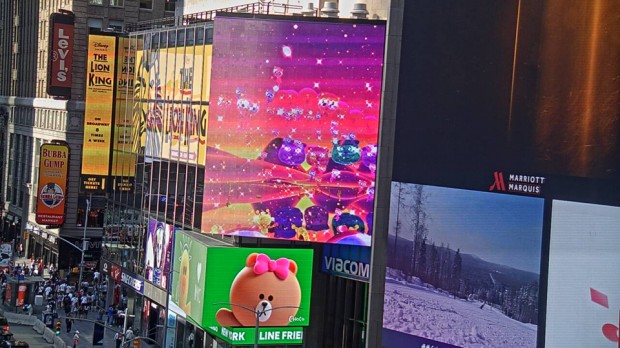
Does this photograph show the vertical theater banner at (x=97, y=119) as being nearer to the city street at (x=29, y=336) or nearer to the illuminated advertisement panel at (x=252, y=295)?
the city street at (x=29, y=336)

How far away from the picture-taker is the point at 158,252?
74.6m

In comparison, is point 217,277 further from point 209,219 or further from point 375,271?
point 375,271

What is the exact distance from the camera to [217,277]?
201 feet

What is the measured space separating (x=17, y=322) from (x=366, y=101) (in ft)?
123

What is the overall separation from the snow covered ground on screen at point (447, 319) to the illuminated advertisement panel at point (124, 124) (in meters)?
35.2

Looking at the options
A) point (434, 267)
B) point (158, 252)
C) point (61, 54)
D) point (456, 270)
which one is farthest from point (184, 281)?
point (61, 54)

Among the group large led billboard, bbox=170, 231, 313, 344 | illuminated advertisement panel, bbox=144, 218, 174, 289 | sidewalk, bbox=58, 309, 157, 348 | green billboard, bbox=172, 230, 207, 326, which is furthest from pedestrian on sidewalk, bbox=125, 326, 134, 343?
large led billboard, bbox=170, 231, 313, 344

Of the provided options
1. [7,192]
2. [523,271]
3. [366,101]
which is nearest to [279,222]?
[366,101]

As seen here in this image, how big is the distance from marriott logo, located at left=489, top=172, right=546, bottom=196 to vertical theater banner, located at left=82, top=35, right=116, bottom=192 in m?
47.5

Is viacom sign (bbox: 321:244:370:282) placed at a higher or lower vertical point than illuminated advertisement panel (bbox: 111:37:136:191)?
lower

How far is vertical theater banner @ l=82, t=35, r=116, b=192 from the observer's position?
8931 centimetres

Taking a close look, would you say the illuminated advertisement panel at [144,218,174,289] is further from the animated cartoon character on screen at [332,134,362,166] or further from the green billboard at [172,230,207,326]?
the animated cartoon character on screen at [332,134,362,166]

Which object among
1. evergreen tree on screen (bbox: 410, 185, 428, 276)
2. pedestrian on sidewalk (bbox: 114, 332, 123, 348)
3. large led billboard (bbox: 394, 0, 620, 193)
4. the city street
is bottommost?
the city street

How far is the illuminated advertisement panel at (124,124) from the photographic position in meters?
84.8
